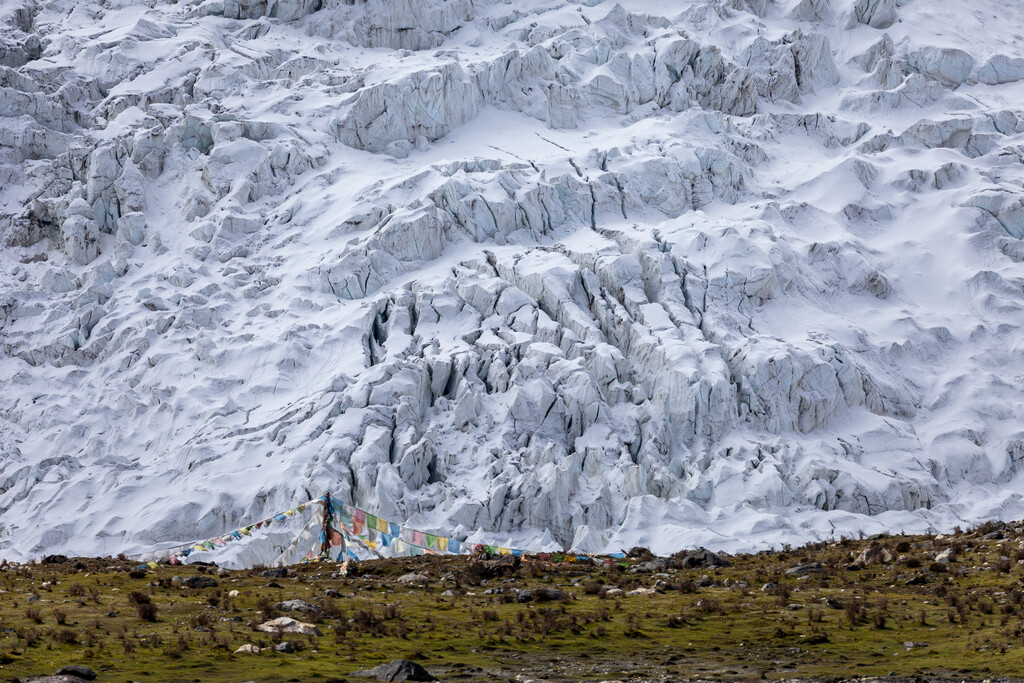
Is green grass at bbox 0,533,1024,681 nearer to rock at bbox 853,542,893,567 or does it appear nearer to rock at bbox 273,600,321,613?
rock at bbox 273,600,321,613

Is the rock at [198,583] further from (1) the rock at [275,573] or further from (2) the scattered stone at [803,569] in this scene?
(2) the scattered stone at [803,569]

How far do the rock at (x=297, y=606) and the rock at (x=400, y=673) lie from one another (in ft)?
15.7

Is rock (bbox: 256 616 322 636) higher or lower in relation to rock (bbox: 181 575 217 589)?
higher

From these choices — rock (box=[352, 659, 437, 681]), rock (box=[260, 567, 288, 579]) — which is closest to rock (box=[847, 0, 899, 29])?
rock (box=[260, 567, 288, 579])

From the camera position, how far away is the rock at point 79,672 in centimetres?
1283

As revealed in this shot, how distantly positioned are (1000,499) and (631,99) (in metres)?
34.9

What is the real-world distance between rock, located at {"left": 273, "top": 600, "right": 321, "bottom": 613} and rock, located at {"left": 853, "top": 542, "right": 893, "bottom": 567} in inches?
578

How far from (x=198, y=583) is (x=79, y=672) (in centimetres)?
1003

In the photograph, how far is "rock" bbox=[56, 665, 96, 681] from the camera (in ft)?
42.1

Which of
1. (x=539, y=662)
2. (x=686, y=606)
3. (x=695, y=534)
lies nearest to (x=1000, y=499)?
(x=695, y=534)

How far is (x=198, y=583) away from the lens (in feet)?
74.8

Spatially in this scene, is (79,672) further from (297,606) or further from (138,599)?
(138,599)

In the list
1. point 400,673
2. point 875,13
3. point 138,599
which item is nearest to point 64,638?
point 138,599

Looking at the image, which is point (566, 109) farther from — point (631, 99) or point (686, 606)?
point (686, 606)
